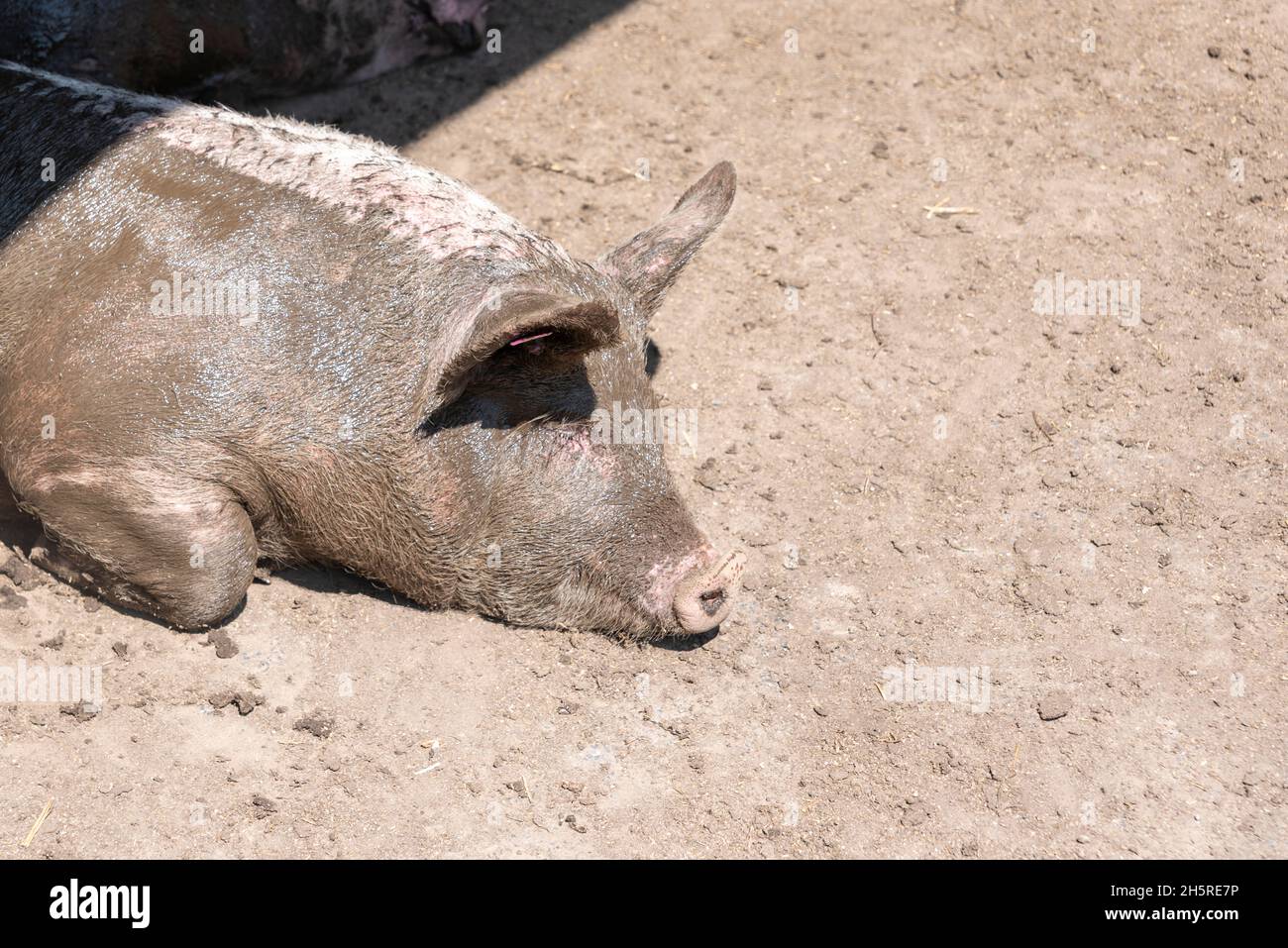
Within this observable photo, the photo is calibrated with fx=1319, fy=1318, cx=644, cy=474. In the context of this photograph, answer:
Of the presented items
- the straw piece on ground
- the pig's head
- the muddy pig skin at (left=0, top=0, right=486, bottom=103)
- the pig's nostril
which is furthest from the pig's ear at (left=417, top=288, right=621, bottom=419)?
the muddy pig skin at (left=0, top=0, right=486, bottom=103)

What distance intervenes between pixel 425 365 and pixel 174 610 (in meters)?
1.35

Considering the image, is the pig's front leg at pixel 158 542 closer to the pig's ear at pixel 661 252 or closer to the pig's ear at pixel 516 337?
the pig's ear at pixel 516 337

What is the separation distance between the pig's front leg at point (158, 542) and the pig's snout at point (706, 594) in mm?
1648

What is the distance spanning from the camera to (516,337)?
14.4 feet

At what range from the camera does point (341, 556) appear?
16.6ft

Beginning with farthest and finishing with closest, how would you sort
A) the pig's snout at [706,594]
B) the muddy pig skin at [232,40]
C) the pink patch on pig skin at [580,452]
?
1. the muddy pig skin at [232,40]
2. the pig's snout at [706,594]
3. the pink patch on pig skin at [580,452]

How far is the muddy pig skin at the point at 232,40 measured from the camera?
6.34 metres

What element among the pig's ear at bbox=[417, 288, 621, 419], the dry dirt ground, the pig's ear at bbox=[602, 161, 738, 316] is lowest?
the dry dirt ground

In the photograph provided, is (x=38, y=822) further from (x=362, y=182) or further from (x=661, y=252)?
(x=661, y=252)

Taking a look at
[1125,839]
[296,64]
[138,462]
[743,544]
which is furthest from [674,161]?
[1125,839]

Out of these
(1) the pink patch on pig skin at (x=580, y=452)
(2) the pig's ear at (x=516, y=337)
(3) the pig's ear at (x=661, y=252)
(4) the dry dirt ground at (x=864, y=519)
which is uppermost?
(2) the pig's ear at (x=516, y=337)

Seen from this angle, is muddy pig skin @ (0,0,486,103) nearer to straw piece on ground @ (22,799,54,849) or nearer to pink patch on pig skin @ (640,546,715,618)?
straw piece on ground @ (22,799,54,849)

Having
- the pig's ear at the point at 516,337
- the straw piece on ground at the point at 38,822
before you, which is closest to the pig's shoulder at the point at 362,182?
the pig's ear at the point at 516,337

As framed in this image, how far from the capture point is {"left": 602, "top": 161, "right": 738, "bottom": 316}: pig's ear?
5.36 metres
